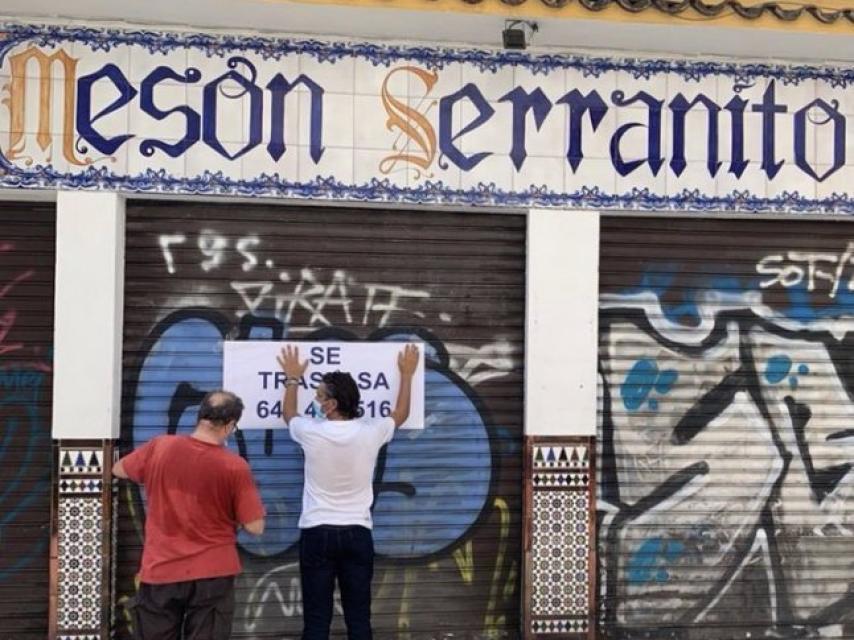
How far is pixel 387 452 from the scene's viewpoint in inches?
224

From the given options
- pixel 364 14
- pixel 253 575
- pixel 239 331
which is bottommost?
pixel 253 575

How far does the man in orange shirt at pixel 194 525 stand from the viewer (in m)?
4.28

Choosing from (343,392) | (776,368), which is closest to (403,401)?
(343,392)

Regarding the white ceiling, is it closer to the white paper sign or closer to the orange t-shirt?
the white paper sign

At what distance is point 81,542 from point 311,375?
1.54 m

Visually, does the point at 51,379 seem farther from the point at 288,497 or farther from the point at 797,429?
the point at 797,429

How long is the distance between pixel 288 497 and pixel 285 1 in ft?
8.99

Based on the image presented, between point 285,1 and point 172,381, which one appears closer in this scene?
point 285,1

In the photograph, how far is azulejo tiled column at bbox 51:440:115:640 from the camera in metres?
5.27

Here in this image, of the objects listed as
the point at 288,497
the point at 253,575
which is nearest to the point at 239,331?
the point at 288,497

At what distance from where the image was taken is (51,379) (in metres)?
5.49

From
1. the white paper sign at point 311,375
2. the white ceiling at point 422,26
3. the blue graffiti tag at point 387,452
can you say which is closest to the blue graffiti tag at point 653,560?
the blue graffiti tag at point 387,452

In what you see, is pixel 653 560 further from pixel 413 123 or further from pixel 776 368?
pixel 413 123

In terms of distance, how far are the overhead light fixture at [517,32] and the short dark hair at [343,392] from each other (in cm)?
212
